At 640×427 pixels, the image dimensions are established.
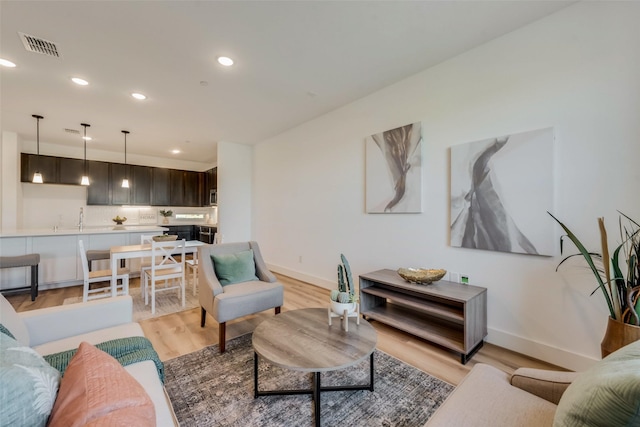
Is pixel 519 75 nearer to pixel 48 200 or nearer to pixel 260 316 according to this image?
pixel 260 316

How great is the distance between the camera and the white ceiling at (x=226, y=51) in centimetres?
203

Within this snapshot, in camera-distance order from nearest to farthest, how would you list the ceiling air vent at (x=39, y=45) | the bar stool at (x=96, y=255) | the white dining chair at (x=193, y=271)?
the ceiling air vent at (x=39, y=45) < the white dining chair at (x=193, y=271) < the bar stool at (x=96, y=255)

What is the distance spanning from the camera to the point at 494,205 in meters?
2.35

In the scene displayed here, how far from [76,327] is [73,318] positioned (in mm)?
61

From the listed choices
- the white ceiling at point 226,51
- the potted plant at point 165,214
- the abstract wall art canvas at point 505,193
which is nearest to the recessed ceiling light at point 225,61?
the white ceiling at point 226,51

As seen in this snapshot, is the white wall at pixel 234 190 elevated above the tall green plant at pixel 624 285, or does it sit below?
above

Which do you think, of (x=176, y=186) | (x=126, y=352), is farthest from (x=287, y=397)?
(x=176, y=186)

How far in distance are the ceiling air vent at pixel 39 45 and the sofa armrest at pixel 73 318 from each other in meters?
2.38

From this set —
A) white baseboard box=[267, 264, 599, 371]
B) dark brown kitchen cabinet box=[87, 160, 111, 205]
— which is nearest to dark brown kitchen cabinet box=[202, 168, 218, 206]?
dark brown kitchen cabinet box=[87, 160, 111, 205]

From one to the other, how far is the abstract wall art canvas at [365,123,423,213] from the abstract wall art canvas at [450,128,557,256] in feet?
1.36

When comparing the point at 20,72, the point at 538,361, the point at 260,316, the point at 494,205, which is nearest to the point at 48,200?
the point at 20,72

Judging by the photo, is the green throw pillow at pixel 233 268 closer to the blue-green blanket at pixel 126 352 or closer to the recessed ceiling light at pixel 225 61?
the blue-green blanket at pixel 126 352

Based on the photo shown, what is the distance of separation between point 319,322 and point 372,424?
66cm

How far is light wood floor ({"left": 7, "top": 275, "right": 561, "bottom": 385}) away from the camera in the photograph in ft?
6.86
